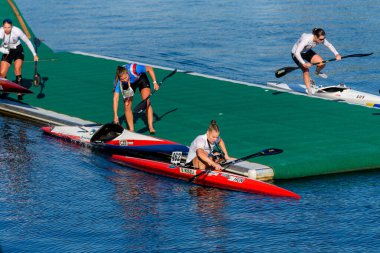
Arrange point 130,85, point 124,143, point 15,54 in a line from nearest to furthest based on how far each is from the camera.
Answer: point 124,143
point 130,85
point 15,54

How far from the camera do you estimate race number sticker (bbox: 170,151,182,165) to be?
66.3ft

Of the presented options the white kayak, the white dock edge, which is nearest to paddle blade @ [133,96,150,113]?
the white dock edge

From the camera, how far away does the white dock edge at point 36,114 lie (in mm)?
24812

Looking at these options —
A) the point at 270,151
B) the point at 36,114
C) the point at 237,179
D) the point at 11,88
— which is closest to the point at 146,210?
the point at 237,179

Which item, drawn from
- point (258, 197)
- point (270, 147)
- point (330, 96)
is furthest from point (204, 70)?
point (258, 197)

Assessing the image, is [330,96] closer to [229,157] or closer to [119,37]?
[229,157]

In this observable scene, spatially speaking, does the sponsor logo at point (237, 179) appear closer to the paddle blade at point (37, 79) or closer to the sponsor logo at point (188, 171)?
the sponsor logo at point (188, 171)

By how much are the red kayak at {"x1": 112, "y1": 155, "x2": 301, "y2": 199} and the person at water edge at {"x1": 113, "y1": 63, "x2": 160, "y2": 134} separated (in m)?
1.91

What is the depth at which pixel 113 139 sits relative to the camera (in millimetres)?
22016

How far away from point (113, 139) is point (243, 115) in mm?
3808

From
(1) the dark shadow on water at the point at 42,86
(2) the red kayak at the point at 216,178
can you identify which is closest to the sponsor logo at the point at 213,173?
(2) the red kayak at the point at 216,178

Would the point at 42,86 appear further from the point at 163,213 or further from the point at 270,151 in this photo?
the point at 163,213

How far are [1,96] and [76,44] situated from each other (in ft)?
62.2

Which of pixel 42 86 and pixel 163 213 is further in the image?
pixel 42 86
